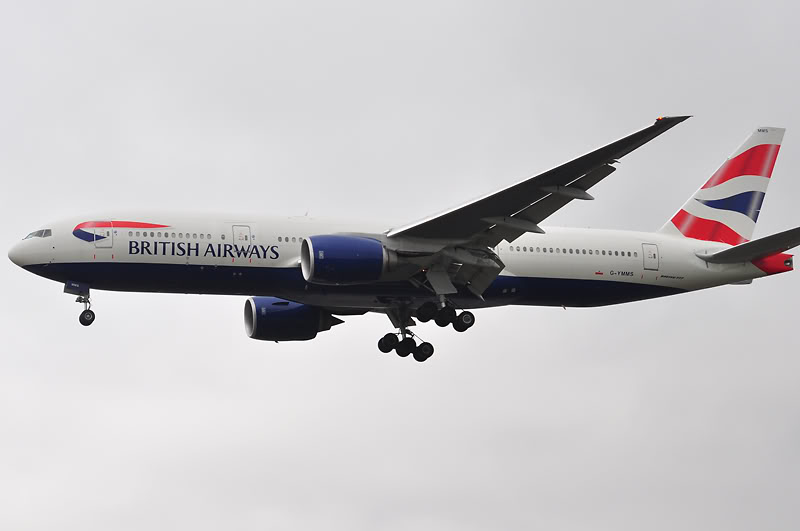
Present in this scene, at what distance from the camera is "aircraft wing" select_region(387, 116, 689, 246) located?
34.5 metres

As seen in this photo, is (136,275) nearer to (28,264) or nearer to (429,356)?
(28,264)

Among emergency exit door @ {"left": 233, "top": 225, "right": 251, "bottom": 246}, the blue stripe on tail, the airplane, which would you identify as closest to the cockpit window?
the airplane

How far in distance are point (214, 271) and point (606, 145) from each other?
12.2 meters

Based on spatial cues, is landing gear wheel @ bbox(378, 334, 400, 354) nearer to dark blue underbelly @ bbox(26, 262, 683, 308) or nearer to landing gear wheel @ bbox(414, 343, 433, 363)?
landing gear wheel @ bbox(414, 343, 433, 363)

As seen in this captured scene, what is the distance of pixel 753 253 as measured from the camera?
42.0m

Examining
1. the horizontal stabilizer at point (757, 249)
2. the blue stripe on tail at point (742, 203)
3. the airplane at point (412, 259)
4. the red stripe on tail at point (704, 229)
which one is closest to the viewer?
the airplane at point (412, 259)

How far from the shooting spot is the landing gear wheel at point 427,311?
40281mm

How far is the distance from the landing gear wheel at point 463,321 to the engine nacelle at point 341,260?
4319mm

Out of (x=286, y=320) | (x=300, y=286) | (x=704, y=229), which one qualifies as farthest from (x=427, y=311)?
(x=704, y=229)

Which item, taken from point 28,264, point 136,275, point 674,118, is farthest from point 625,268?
point 28,264

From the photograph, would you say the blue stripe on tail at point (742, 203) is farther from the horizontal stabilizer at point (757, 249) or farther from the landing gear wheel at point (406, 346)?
the landing gear wheel at point (406, 346)

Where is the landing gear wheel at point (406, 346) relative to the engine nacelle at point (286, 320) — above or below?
below

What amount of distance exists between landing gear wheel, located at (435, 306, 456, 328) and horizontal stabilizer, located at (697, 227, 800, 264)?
8.99 m

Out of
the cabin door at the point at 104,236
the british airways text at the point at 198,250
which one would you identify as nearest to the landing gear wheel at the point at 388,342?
the british airways text at the point at 198,250
